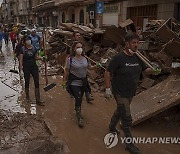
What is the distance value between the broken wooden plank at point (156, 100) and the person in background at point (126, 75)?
2.62 ft

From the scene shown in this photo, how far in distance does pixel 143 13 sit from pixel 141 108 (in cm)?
1123

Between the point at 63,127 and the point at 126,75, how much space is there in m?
1.96

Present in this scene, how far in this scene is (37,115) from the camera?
19.9ft

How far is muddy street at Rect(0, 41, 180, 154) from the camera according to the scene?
458 cm

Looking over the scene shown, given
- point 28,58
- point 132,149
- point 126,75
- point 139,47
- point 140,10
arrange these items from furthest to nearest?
→ point 140,10
point 139,47
point 28,58
point 132,149
point 126,75

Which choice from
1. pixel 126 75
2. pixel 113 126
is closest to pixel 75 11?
pixel 113 126

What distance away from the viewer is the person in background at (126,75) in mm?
4195

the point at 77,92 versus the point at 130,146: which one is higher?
the point at 77,92

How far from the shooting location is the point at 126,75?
14.0 ft

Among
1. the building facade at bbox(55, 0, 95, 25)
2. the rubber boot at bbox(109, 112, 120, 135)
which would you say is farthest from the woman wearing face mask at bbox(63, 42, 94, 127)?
the building facade at bbox(55, 0, 95, 25)

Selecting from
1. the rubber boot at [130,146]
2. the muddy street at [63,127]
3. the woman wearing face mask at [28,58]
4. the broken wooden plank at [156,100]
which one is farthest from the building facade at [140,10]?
the rubber boot at [130,146]

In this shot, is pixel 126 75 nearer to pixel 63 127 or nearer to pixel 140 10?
pixel 63 127

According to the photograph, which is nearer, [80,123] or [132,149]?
[132,149]

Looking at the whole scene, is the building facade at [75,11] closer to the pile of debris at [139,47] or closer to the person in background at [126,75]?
the pile of debris at [139,47]
